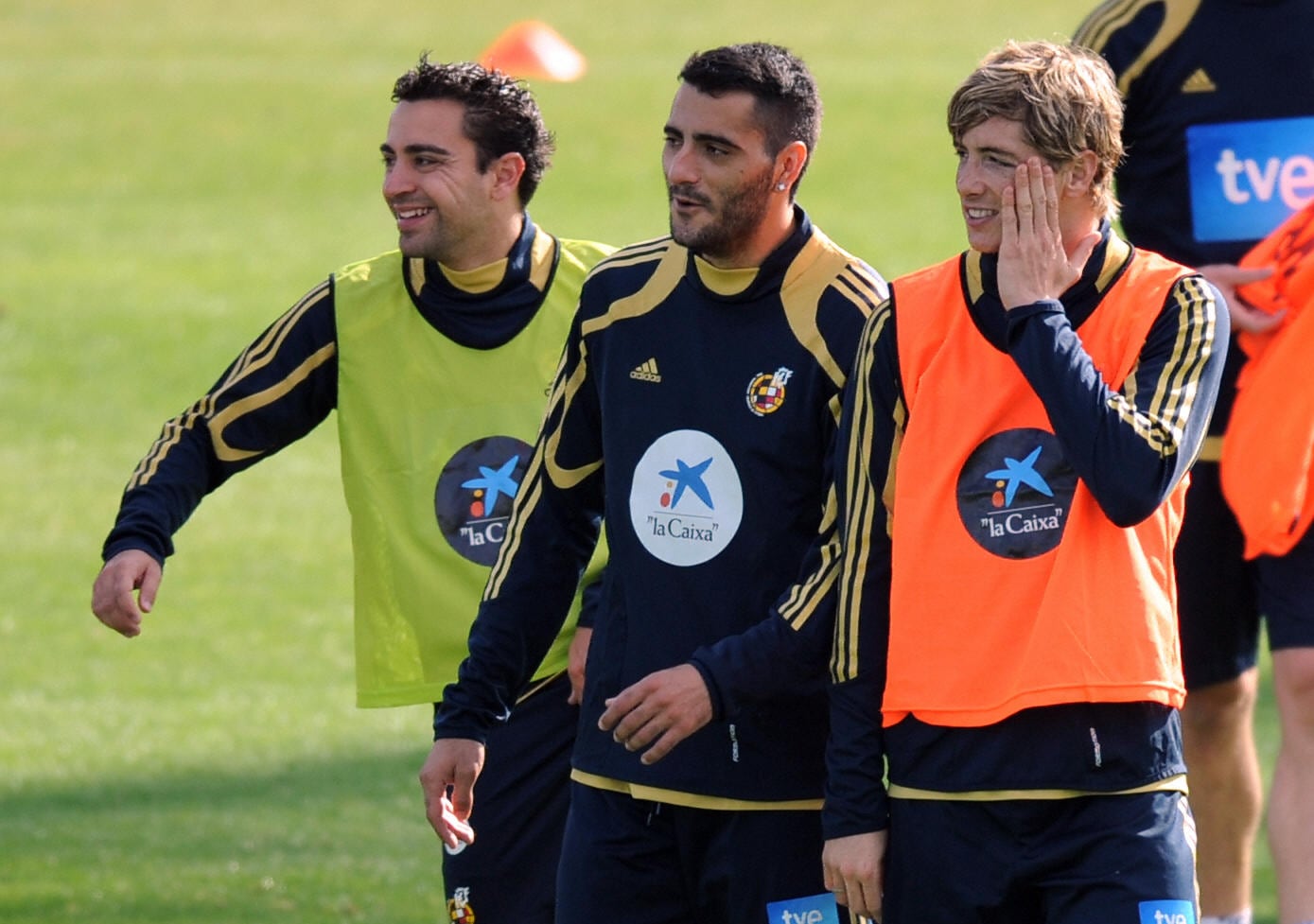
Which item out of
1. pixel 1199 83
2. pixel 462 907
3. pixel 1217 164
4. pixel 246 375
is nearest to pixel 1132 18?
pixel 1199 83

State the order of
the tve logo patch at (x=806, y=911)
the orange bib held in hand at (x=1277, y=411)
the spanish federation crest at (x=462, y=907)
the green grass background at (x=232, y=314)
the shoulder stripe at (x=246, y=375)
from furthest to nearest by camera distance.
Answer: the green grass background at (x=232, y=314), the shoulder stripe at (x=246, y=375), the spanish federation crest at (x=462, y=907), the orange bib held in hand at (x=1277, y=411), the tve logo patch at (x=806, y=911)

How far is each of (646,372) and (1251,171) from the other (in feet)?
6.65

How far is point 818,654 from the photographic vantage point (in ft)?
14.5

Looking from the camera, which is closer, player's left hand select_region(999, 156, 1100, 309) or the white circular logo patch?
player's left hand select_region(999, 156, 1100, 309)

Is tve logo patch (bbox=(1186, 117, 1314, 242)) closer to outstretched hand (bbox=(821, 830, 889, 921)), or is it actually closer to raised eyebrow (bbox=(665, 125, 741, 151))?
raised eyebrow (bbox=(665, 125, 741, 151))

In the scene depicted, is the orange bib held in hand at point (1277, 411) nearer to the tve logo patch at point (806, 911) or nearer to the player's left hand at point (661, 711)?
the tve logo patch at point (806, 911)

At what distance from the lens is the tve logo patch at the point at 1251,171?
19.7 ft

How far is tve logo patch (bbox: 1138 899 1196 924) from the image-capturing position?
3.96 m

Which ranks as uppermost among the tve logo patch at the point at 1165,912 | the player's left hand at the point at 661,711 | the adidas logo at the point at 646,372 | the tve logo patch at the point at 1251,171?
the tve logo patch at the point at 1251,171

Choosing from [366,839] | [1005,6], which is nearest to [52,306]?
[366,839]

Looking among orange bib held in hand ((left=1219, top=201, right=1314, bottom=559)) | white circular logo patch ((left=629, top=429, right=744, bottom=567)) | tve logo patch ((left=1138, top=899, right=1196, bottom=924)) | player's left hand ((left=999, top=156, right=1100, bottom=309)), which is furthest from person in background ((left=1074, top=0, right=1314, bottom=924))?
tve logo patch ((left=1138, top=899, right=1196, bottom=924))

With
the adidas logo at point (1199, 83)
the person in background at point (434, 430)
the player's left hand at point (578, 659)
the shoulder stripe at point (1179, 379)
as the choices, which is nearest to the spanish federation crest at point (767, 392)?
the shoulder stripe at point (1179, 379)

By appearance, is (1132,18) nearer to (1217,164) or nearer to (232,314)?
(1217,164)

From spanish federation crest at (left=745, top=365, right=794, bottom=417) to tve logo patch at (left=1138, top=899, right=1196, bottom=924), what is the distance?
122 cm
